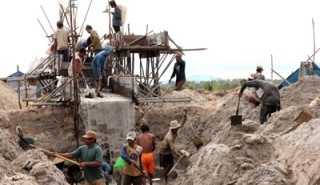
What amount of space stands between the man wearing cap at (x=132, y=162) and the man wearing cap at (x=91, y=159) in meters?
1.18

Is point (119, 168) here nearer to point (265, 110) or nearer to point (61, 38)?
point (265, 110)

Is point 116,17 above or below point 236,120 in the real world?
above

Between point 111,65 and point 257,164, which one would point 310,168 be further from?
point 111,65

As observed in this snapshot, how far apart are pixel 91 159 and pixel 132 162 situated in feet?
4.73

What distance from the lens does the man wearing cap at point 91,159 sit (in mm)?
9008

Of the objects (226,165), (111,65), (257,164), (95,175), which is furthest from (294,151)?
(111,65)

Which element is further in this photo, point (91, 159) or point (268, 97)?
point (268, 97)

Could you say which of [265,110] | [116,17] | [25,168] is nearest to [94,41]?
[116,17]

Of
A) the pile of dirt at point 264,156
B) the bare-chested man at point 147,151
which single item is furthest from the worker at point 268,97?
the bare-chested man at point 147,151

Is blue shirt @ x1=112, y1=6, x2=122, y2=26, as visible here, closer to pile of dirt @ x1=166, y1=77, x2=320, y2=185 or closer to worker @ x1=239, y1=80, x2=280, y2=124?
pile of dirt @ x1=166, y1=77, x2=320, y2=185

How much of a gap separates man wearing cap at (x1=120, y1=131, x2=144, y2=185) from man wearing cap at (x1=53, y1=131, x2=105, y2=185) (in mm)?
1182

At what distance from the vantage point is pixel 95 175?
918cm

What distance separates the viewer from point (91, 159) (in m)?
9.05

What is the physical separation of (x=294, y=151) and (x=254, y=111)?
6.01 metres
